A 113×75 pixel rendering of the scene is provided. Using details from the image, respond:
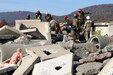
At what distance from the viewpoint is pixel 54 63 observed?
31.5ft

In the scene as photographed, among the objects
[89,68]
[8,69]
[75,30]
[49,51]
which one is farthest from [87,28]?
[89,68]

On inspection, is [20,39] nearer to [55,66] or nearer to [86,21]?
[86,21]

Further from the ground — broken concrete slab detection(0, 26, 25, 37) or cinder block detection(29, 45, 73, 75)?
broken concrete slab detection(0, 26, 25, 37)

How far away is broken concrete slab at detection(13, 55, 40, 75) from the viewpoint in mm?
9664

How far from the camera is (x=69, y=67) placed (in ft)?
30.1

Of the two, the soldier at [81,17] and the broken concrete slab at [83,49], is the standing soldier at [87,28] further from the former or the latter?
the broken concrete slab at [83,49]

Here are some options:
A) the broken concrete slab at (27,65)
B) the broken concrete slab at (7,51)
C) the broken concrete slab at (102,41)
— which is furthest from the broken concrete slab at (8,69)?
the broken concrete slab at (102,41)

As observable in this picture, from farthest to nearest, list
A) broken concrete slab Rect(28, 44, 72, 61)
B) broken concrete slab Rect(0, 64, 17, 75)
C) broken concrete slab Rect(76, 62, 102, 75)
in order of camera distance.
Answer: broken concrete slab Rect(28, 44, 72, 61) < broken concrete slab Rect(0, 64, 17, 75) < broken concrete slab Rect(76, 62, 102, 75)

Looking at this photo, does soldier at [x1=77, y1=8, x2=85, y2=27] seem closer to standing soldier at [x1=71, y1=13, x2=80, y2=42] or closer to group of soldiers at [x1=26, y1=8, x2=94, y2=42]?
group of soldiers at [x1=26, y1=8, x2=94, y2=42]

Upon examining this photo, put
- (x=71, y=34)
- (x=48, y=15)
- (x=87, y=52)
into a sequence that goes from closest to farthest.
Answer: (x=87, y=52) → (x=71, y=34) → (x=48, y=15)

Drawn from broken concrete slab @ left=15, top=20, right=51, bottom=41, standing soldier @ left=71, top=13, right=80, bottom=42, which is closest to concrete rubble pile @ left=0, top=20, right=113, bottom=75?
broken concrete slab @ left=15, top=20, right=51, bottom=41

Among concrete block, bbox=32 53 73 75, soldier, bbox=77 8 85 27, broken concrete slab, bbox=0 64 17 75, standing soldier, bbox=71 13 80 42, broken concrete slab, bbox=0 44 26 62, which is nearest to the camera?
concrete block, bbox=32 53 73 75

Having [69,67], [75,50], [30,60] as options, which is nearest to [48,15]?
[75,50]

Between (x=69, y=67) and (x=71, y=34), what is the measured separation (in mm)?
6105
